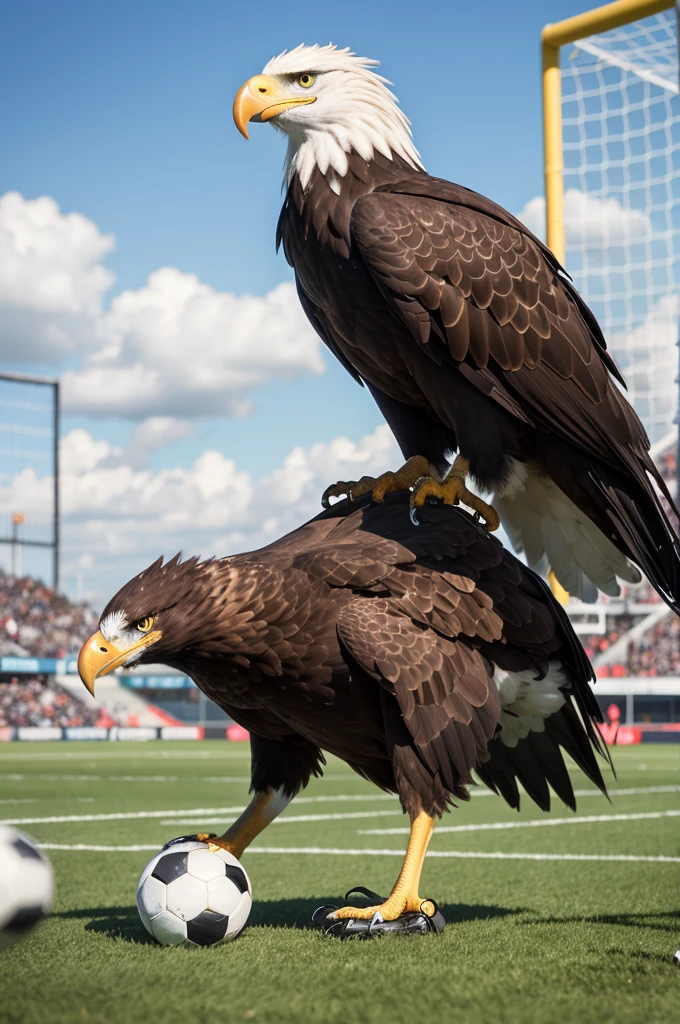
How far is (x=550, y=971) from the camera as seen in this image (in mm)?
2551

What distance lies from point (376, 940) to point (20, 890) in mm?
950

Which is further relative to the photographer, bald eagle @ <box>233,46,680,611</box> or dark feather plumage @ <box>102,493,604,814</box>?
bald eagle @ <box>233,46,680,611</box>

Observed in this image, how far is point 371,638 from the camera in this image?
300 centimetres

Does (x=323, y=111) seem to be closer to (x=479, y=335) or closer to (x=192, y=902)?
(x=479, y=335)

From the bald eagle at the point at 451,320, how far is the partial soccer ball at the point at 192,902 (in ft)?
4.12

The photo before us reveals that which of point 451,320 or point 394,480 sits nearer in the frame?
point 451,320

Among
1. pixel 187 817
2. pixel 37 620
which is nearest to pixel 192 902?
pixel 187 817

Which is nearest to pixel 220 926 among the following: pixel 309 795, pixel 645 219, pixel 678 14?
pixel 678 14

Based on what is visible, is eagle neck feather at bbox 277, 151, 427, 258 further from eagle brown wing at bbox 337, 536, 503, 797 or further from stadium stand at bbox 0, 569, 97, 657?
Result: stadium stand at bbox 0, 569, 97, 657

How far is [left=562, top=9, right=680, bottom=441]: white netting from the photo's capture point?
31.4 ft

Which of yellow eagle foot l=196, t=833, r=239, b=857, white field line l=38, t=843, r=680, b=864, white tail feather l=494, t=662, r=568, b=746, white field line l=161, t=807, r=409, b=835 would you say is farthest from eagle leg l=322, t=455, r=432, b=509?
white field line l=161, t=807, r=409, b=835

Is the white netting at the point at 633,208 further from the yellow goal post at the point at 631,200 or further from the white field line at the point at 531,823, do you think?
the white field line at the point at 531,823

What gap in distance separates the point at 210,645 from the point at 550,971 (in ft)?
4.00

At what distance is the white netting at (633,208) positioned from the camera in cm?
956
